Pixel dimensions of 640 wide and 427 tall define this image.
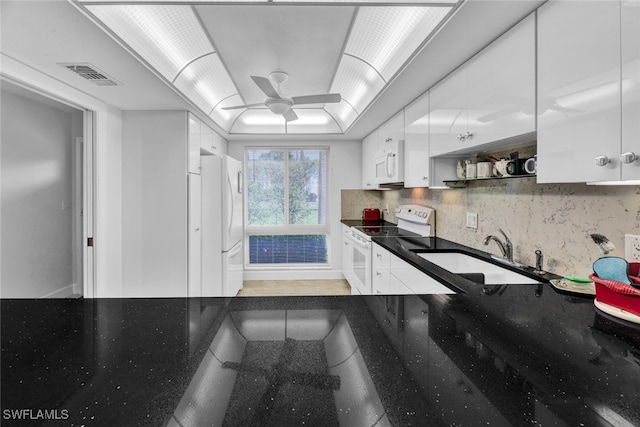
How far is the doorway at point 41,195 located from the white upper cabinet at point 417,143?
2.81 meters

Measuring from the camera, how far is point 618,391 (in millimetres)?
639

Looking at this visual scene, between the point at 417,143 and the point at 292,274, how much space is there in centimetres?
300

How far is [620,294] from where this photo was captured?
3.39 feet

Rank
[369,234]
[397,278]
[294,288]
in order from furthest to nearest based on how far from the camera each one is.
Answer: [294,288], [369,234], [397,278]

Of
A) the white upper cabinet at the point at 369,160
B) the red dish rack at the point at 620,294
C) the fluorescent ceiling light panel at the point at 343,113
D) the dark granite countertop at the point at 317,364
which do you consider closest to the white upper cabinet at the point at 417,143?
the fluorescent ceiling light panel at the point at 343,113

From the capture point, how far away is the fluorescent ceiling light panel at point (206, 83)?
2.57 meters

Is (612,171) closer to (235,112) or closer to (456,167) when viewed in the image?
(456,167)

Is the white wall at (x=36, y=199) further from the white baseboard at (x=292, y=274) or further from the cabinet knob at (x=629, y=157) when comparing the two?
the cabinet knob at (x=629, y=157)

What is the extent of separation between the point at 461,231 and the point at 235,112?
295 cm

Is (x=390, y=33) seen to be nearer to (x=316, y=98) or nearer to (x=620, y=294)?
(x=316, y=98)

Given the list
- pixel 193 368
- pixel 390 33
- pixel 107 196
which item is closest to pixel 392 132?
pixel 390 33

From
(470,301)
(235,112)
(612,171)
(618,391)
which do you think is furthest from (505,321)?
(235,112)

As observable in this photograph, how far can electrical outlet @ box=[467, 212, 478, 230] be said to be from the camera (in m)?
2.44

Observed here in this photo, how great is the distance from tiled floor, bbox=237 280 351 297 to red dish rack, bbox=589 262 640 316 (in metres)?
3.35
